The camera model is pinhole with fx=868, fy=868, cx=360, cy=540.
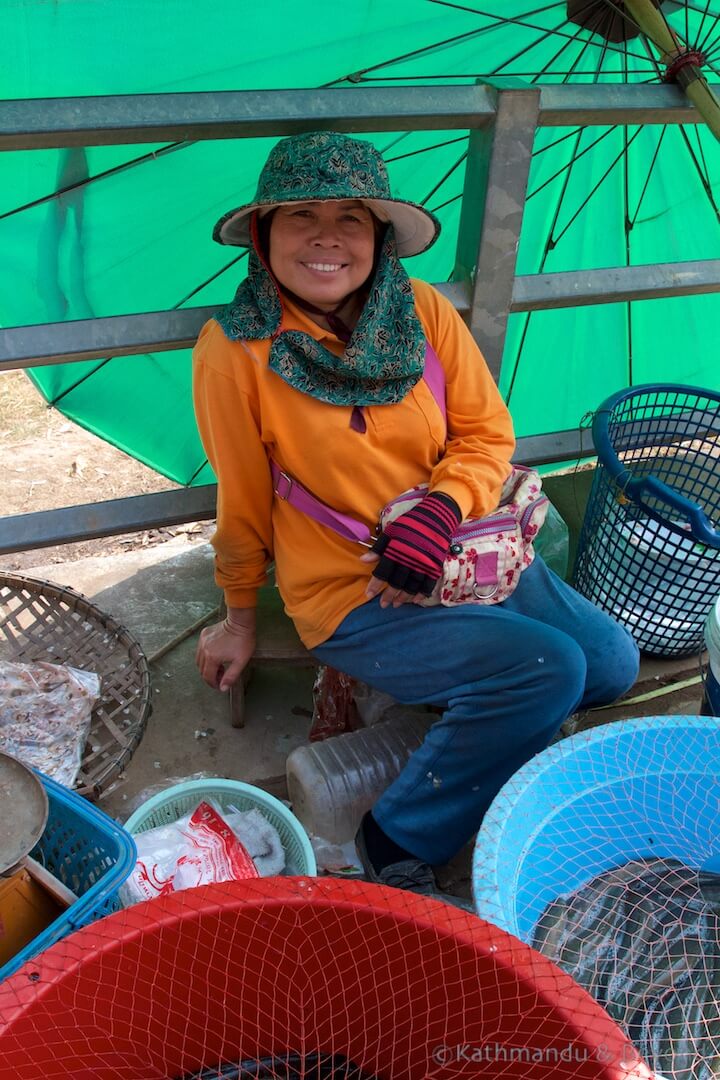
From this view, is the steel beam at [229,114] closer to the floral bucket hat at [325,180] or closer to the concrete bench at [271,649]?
the floral bucket hat at [325,180]

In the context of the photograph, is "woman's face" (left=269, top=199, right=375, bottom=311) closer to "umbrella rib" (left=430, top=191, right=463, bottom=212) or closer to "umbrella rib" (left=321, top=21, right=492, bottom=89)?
"umbrella rib" (left=321, top=21, right=492, bottom=89)

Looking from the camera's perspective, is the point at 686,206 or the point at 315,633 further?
the point at 686,206

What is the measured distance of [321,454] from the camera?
→ 1.87m

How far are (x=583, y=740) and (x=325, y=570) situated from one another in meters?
0.66

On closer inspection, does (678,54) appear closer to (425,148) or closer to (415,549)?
(425,148)

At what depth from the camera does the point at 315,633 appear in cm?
200

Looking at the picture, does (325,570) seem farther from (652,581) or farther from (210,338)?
(652,581)

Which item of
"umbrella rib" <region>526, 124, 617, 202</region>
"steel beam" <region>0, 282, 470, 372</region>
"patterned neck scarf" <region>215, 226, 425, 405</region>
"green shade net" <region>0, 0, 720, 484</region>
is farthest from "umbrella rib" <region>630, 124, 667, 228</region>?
"steel beam" <region>0, 282, 470, 372</region>

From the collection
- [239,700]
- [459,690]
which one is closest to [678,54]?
[459,690]

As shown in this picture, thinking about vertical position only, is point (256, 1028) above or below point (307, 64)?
below

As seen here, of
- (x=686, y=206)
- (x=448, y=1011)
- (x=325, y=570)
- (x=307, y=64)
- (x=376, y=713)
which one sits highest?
(x=307, y=64)

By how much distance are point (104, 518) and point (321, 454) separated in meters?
0.80

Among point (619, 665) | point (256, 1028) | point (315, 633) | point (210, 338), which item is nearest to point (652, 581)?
point (619, 665)

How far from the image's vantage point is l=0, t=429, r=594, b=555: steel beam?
7.55ft
